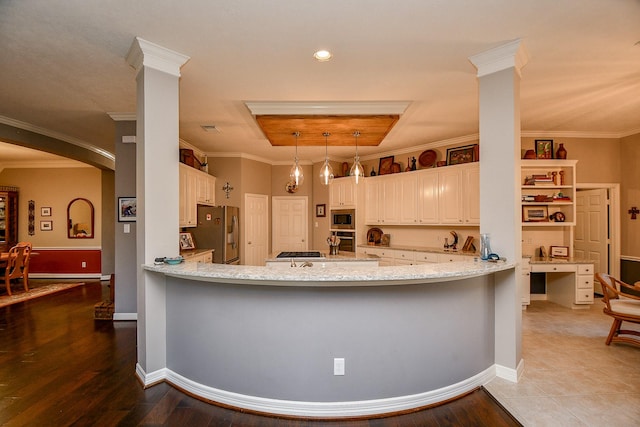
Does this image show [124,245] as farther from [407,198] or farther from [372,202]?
[407,198]

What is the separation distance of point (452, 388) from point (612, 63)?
123 inches

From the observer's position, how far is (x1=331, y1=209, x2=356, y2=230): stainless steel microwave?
6.53 meters

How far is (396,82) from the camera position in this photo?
3.22 metres

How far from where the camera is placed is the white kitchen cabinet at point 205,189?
17.5 feet

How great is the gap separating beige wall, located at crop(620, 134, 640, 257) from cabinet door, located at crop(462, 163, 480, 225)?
238cm

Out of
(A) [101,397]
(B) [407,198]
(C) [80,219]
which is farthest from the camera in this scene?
(C) [80,219]

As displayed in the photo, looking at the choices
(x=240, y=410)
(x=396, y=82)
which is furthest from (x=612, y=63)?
(x=240, y=410)

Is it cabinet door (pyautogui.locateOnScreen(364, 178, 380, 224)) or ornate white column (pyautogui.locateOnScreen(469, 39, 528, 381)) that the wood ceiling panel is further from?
cabinet door (pyautogui.locateOnScreen(364, 178, 380, 224))

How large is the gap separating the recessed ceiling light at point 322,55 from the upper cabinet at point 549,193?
147 inches

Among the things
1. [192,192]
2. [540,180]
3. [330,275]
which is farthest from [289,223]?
[330,275]

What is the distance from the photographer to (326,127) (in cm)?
416

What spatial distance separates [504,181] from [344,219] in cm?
418

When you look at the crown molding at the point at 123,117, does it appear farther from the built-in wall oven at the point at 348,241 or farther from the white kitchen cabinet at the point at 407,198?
the white kitchen cabinet at the point at 407,198

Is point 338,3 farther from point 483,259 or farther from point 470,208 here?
point 470,208
